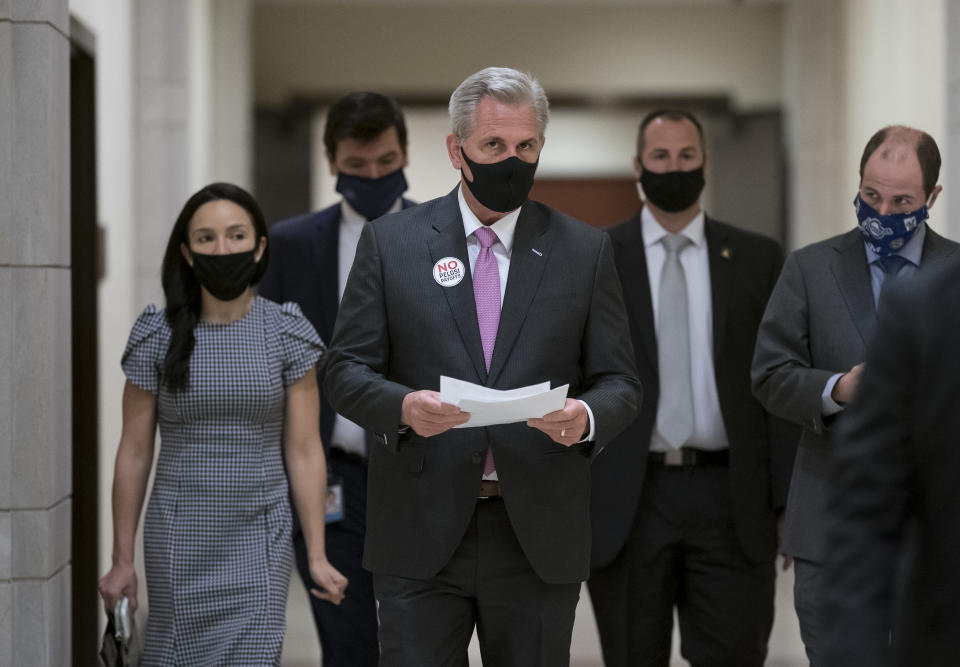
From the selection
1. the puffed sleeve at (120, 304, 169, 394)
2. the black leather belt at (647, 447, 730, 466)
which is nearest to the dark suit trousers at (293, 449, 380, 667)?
the puffed sleeve at (120, 304, 169, 394)

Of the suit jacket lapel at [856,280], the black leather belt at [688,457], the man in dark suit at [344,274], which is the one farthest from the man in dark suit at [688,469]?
the man in dark suit at [344,274]

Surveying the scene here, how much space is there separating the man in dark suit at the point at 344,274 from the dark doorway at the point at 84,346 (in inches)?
51.5

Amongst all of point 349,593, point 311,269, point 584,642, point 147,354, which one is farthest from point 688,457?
point 584,642

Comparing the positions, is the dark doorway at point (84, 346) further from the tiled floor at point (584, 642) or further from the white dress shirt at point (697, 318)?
the white dress shirt at point (697, 318)

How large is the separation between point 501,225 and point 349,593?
1.43 metres

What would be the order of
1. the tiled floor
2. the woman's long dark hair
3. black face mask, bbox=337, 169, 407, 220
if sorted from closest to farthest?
the woman's long dark hair → black face mask, bbox=337, 169, 407, 220 → the tiled floor

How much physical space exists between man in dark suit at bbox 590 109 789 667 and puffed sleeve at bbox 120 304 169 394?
1.27 meters

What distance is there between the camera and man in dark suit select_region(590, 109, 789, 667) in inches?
154

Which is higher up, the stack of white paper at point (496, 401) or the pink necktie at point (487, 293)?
the pink necktie at point (487, 293)

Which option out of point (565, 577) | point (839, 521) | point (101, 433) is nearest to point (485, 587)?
point (565, 577)

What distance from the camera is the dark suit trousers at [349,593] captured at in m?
3.98

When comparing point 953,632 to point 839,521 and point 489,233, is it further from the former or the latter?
point 489,233

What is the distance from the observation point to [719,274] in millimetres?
4055

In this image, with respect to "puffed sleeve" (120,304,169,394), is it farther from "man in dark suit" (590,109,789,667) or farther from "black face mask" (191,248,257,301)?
"man in dark suit" (590,109,789,667)
